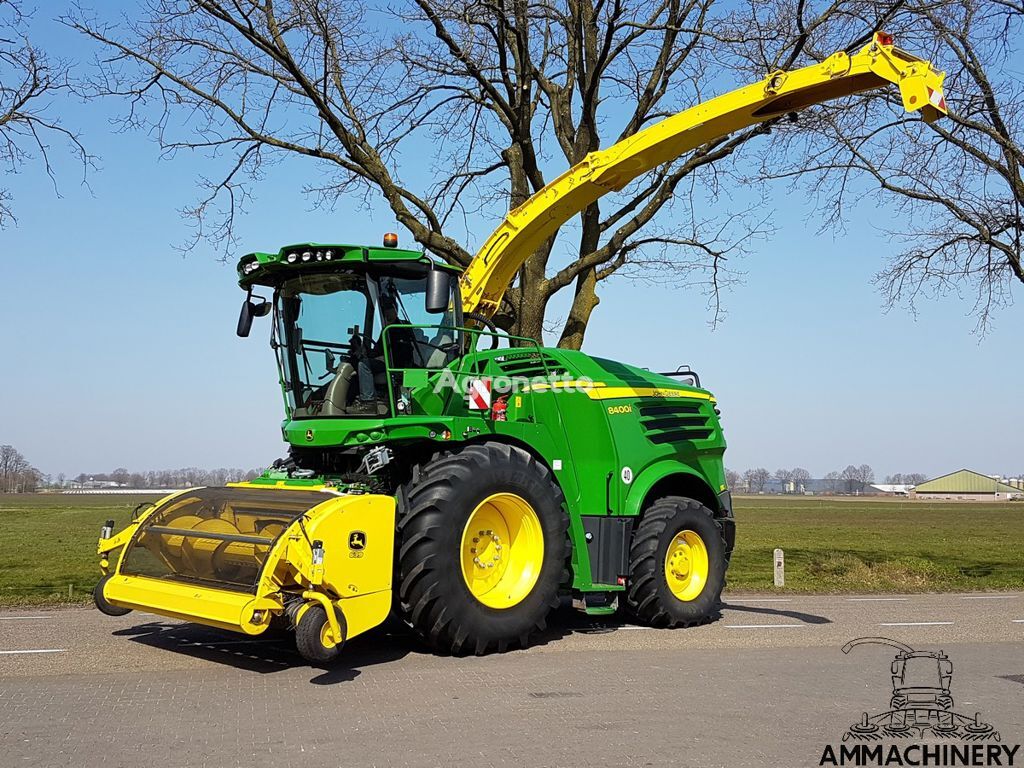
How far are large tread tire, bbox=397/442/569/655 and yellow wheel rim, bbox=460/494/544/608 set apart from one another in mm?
70

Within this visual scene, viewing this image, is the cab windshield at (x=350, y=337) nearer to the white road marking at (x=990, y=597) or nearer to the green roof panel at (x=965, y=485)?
the white road marking at (x=990, y=597)

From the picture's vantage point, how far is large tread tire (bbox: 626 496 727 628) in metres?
9.98

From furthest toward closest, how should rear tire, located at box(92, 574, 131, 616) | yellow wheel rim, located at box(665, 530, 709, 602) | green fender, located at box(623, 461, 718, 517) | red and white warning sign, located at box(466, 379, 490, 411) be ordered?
yellow wheel rim, located at box(665, 530, 709, 602) → green fender, located at box(623, 461, 718, 517) → red and white warning sign, located at box(466, 379, 490, 411) → rear tire, located at box(92, 574, 131, 616)

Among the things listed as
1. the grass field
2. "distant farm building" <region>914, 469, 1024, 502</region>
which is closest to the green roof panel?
"distant farm building" <region>914, 469, 1024, 502</region>

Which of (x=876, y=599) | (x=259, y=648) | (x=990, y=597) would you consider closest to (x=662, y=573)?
(x=259, y=648)

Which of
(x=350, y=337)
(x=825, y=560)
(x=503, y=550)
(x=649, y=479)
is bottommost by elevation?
(x=825, y=560)

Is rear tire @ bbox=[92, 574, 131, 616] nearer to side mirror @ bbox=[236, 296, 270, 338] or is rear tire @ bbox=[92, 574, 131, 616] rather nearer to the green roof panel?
side mirror @ bbox=[236, 296, 270, 338]

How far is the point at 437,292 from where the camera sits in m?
8.65

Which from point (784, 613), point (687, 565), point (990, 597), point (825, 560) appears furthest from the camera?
point (825, 560)

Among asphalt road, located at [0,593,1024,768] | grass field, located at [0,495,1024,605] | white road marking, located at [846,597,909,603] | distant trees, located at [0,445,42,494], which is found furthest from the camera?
distant trees, located at [0,445,42,494]

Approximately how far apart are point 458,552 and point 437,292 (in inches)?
91.1

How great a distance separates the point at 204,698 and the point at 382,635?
9.33 ft

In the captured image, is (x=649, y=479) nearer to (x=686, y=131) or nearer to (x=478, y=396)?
(x=478, y=396)

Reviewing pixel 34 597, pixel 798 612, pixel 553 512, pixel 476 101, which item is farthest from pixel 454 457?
pixel 476 101
